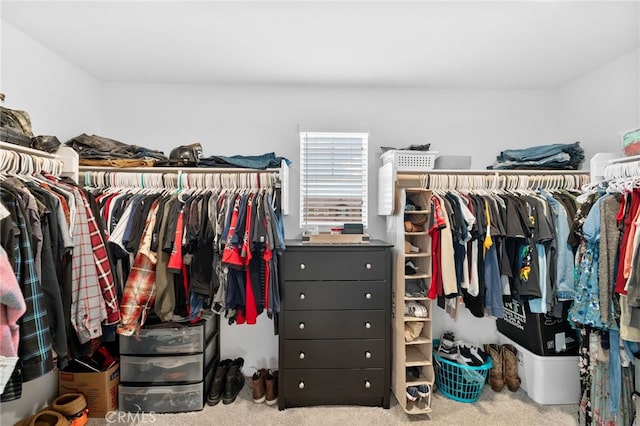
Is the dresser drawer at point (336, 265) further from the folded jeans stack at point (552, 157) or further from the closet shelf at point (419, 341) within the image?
the folded jeans stack at point (552, 157)

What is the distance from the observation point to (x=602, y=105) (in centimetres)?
231

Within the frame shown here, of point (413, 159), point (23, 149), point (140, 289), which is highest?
point (413, 159)

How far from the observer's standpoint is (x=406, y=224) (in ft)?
7.00

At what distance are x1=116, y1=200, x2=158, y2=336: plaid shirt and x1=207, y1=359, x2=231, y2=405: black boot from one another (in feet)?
2.45

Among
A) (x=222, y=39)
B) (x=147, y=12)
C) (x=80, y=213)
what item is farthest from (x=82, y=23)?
(x=80, y=213)

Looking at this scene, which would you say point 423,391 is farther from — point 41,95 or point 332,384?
point 41,95

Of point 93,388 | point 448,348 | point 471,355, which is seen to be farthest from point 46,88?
point 471,355

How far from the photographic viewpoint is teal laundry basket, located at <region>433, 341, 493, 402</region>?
2188 millimetres

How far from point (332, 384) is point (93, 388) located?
5.59 feet

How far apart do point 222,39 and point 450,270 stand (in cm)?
216

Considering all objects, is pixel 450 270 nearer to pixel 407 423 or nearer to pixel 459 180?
pixel 459 180

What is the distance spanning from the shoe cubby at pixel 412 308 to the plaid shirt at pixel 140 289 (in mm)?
1705

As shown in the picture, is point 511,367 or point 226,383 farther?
point 511,367

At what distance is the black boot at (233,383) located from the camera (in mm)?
2233
